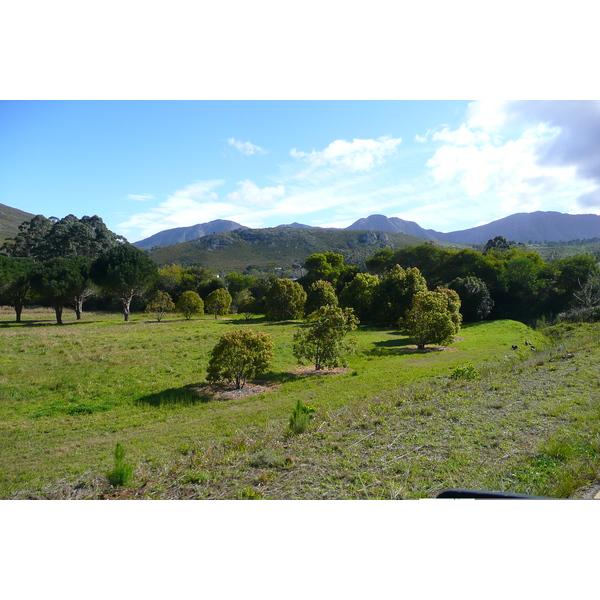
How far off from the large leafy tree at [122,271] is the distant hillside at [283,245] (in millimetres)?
45844

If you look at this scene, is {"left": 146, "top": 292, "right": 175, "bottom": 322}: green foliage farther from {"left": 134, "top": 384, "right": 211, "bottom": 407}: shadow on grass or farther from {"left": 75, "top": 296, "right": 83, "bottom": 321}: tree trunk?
{"left": 134, "top": 384, "right": 211, "bottom": 407}: shadow on grass

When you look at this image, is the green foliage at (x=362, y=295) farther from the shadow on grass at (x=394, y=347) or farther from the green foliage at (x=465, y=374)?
the green foliage at (x=465, y=374)

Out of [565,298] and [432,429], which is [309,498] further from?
[565,298]

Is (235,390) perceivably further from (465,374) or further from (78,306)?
(78,306)

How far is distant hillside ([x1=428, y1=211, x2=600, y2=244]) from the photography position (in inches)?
5031

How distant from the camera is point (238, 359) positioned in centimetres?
1040

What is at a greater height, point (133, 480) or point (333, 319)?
point (333, 319)

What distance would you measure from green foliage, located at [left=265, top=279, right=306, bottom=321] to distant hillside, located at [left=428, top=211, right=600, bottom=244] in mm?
107618

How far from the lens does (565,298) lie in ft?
86.0

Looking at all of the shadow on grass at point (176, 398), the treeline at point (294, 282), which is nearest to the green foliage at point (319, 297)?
the treeline at point (294, 282)

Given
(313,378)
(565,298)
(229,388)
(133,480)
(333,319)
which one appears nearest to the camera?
(133,480)

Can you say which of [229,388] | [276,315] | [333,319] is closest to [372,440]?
[229,388]

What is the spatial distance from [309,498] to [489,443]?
8.08ft

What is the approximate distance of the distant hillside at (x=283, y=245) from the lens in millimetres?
67000
